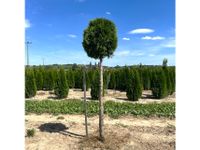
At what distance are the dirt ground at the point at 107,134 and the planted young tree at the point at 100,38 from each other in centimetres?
42

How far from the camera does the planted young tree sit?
18.8 ft

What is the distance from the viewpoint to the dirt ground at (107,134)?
572 centimetres

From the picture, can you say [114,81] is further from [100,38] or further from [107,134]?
[100,38]

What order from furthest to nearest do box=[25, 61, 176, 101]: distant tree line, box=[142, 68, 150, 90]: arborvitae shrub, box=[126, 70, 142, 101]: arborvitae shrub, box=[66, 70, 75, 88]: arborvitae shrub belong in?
box=[66, 70, 75, 88]: arborvitae shrub
box=[142, 68, 150, 90]: arborvitae shrub
box=[25, 61, 176, 101]: distant tree line
box=[126, 70, 142, 101]: arborvitae shrub

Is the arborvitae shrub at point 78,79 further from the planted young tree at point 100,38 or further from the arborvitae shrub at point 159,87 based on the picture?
the planted young tree at point 100,38

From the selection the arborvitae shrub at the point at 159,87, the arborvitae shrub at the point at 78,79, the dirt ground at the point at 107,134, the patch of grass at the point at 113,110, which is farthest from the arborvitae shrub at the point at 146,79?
the dirt ground at the point at 107,134

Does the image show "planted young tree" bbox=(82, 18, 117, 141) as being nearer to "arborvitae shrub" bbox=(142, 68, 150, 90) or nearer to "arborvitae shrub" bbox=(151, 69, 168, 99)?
"arborvitae shrub" bbox=(151, 69, 168, 99)

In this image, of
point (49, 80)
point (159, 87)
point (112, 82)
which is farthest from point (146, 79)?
point (49, 80)

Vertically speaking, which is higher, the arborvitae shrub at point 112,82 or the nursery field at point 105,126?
the arborvitae shrub at point 112,82

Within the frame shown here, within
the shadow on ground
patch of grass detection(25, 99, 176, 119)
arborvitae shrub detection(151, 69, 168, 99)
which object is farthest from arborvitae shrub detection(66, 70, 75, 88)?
Answer: the shadow on ground

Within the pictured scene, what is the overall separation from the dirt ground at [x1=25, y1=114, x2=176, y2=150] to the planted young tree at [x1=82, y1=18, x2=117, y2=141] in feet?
1.39
